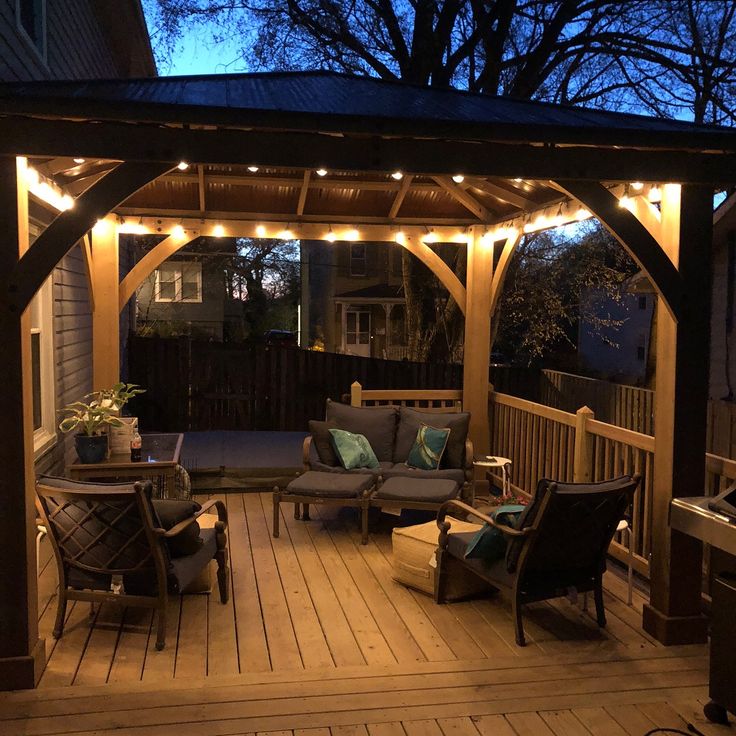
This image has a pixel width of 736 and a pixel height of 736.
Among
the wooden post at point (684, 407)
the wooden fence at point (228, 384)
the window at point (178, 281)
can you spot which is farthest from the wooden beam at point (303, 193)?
the window at point (178, 281)

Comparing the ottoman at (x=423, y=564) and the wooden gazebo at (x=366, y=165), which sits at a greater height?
the wooden gazebo at (x=366, y=165)

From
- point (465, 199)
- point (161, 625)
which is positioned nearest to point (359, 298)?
point (465, 199)

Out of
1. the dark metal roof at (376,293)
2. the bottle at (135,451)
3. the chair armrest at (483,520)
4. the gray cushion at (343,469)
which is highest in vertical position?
the dark metal roof at (376,293)

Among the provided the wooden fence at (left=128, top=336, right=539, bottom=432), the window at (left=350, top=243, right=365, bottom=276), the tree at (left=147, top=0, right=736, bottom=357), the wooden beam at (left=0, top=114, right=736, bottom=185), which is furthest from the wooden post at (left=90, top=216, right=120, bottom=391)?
the window at (left=350, top=243, right=365, bottom=276)

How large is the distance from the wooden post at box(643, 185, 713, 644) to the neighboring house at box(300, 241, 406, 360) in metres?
18.8

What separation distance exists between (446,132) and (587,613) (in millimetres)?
3063

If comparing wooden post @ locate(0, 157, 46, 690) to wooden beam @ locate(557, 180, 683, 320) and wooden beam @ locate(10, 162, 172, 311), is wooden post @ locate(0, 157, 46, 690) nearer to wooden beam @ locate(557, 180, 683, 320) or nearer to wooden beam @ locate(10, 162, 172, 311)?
wooden beam @ locate(10, 162, 172, 311)

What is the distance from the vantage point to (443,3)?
14672 mm

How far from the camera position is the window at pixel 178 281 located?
870 inches

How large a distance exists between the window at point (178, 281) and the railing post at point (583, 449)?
1780cm

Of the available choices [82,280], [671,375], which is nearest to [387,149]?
[671,375]

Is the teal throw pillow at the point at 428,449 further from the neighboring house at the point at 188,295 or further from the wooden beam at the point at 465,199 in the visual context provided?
the neighboring house at the point at 188,295

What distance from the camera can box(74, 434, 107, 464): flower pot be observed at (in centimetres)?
560

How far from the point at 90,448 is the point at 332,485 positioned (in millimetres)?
1931
